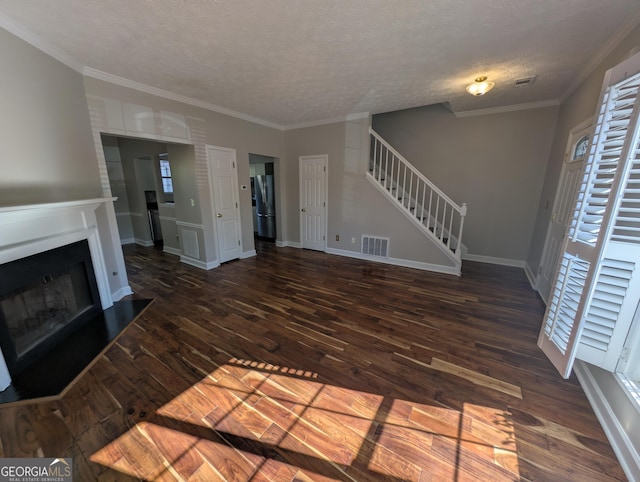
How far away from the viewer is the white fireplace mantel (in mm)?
1781

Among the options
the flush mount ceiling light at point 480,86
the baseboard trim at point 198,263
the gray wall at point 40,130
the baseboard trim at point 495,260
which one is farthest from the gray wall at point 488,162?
the gray wall at point 40,130

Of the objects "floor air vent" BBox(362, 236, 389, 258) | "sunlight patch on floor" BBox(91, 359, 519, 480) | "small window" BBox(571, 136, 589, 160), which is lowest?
"sunlight patch on floor" BBox(91, 359, 519, 480)

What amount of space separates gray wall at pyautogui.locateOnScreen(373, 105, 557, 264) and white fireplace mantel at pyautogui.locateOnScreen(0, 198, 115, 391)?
531 centimetres

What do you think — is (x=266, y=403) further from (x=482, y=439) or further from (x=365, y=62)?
(x=365, y=62)

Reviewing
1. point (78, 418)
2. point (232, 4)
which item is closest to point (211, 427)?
point (78, 418)

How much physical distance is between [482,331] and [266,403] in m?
2.26

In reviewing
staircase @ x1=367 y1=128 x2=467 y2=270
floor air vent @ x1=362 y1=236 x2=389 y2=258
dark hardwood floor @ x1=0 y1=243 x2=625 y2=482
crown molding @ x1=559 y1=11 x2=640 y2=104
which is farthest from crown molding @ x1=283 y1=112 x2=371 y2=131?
dark hardwood floor @ x1=0 y1=243 x2=625 y2=482

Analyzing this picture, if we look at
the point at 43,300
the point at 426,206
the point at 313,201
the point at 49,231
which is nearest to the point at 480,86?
the point at 426,206

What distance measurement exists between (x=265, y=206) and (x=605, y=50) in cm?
565

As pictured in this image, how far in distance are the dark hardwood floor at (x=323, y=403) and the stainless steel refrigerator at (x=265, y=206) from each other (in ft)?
10.9

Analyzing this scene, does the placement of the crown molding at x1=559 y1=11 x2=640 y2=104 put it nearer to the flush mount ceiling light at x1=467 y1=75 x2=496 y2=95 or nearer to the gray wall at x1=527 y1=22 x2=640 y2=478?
the gray wall at x1=527 y1=22 x2=640 y2=478

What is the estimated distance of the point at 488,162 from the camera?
4.40m

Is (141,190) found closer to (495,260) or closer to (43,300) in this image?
(43,300)

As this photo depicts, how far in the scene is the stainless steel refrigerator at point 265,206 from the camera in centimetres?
577
